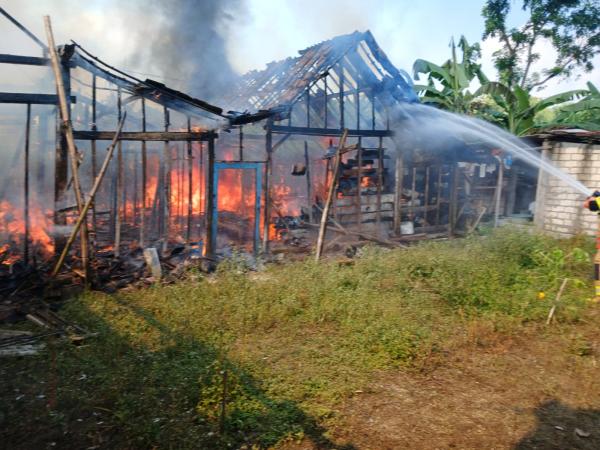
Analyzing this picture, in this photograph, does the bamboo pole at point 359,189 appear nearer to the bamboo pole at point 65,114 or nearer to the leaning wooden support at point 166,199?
the leaning wooden support at point 166,199

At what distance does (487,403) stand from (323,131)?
10269 millimetres

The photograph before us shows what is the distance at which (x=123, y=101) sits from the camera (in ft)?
35.6

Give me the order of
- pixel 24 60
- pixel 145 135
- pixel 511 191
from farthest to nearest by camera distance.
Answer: pixel 511 191
pixel 145 135
pixel 24 60

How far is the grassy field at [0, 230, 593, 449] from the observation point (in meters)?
4.54

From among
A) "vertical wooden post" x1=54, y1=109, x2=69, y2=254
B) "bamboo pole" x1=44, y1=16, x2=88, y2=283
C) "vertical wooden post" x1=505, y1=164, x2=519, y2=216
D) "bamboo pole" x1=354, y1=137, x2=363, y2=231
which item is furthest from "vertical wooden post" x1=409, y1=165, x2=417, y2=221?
"bamboo pole" x1=44, y1=16, x2=88, y2=283

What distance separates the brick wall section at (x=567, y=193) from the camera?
13.3m

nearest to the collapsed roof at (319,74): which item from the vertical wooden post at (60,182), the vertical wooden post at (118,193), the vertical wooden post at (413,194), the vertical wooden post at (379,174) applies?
the vertical wooden post at (379,174)

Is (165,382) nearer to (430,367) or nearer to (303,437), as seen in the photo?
(303,437)

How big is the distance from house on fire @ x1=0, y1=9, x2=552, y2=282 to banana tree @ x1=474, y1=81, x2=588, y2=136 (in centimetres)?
163

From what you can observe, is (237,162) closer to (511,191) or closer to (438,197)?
(438,197)

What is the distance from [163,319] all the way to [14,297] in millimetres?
3055

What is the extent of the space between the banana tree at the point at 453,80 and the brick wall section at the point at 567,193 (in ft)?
15.2

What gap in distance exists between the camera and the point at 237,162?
12.6 meters

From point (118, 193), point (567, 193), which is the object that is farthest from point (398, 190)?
point (118, 193)
